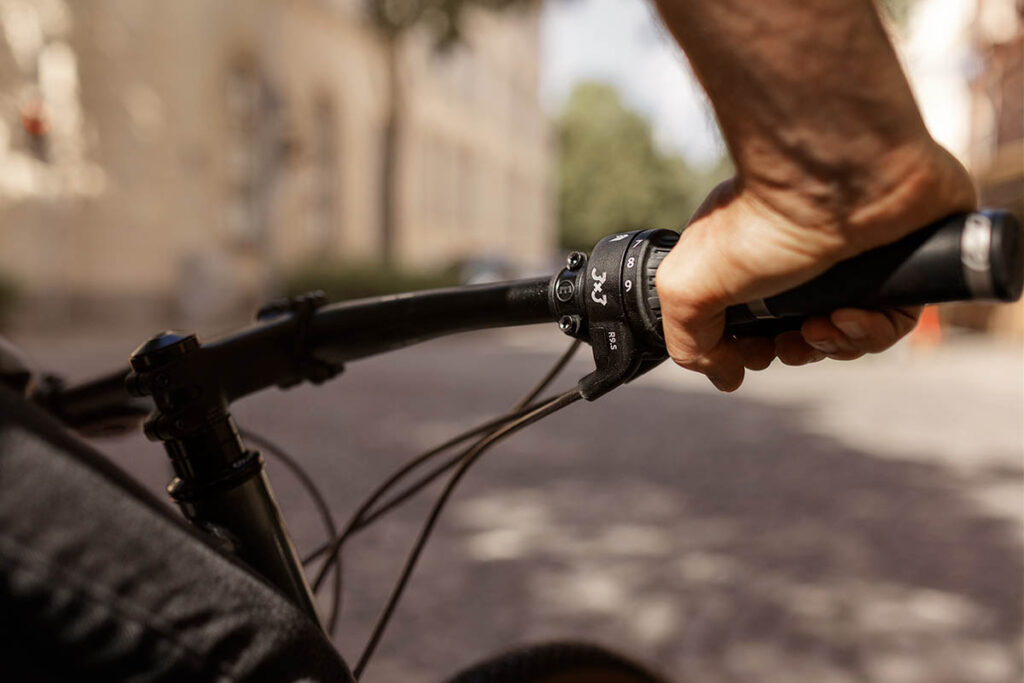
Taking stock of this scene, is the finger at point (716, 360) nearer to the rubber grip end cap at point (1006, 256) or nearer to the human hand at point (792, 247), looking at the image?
the human hand at point (792, 247)

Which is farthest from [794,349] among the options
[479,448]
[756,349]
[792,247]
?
[479,448]

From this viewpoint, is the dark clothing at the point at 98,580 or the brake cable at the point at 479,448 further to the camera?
the brake cable at the point at 479,448

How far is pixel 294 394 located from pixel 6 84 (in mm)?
8442

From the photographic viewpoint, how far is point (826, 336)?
0.71 m

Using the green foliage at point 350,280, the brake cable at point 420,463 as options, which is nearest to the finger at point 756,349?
the brake cable at point 420,463

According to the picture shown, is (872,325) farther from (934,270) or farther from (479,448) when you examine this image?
(479,448)

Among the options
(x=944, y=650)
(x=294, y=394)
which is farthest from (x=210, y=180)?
(x=944, y=650)

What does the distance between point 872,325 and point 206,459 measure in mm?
695

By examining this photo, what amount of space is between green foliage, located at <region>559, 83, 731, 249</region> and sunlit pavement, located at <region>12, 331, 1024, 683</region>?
43.4 metres

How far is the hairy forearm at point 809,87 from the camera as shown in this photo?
56 centimetres

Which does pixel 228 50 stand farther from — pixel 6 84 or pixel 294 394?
pixel 294 394

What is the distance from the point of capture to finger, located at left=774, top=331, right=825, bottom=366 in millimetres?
779

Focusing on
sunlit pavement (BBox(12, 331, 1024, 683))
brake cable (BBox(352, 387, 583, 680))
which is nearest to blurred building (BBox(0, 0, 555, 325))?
sunlit pavement (BBox(12, 331, 1024, 683))

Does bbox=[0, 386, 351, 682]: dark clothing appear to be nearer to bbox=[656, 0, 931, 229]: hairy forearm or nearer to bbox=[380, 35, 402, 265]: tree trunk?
bbox=[656, 0, 931, 229]: hairy forearm
